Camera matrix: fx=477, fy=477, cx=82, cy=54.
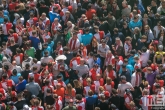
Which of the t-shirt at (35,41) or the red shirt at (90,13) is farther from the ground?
the red shirt at (90,13)

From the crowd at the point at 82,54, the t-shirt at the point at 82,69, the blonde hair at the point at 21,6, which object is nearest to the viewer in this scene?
the crowd at the point at 82,54

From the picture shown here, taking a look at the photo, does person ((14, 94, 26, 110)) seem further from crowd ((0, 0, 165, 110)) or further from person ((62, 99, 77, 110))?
person ((62, 99, 77, 110))

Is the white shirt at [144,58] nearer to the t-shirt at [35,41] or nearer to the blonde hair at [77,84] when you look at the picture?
the blonde hair at [77,84]

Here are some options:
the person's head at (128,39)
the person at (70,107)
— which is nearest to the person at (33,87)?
the person at (70,107)

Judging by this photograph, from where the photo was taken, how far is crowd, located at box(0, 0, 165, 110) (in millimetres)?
15383

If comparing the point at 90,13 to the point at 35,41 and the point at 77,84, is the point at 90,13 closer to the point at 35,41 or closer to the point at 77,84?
the point at 35,41

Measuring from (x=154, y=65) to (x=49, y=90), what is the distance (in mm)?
3794

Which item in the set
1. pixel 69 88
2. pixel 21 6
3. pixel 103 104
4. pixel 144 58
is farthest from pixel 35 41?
pixel 103 104

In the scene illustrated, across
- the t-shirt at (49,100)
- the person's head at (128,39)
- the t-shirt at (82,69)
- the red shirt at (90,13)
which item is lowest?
the t-shirt at (49,100)

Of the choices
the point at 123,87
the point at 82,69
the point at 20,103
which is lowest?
the point at 20,103

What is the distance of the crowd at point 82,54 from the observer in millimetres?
15383

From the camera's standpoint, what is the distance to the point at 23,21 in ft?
63.3

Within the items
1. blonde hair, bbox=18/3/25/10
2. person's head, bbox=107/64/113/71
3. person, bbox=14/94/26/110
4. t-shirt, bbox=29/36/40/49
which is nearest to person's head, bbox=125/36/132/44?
person's head, bbox=107/64/113/71

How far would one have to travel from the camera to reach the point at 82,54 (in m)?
17.5
